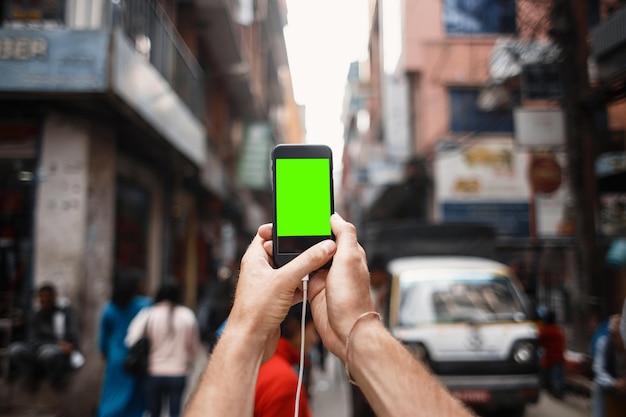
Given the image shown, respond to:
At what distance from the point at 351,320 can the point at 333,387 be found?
8475 mm

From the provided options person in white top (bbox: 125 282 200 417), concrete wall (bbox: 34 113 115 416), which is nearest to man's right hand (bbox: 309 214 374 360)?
person in white top (bbox: 125 282 200 417)

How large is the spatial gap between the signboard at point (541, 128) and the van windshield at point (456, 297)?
309cm

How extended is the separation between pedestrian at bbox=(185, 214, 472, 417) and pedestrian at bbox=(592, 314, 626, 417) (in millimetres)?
3604

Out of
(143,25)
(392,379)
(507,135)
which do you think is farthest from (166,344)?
(507,135)

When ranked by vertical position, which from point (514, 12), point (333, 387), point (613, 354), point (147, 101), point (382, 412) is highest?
point (514, 12)

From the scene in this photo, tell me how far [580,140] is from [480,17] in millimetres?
6306

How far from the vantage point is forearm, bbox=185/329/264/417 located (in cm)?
122

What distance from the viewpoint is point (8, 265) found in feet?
23.9

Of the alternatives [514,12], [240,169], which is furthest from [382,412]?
[240,169]

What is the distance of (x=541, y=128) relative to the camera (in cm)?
938

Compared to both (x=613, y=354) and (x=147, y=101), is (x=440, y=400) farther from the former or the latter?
(x=147, y=101)

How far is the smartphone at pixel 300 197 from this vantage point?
4.97 ft

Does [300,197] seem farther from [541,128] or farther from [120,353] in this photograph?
[541,128]

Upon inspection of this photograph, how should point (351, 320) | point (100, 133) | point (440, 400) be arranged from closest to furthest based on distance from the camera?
point (440, 400), point (351, 320), point (100, 133)
